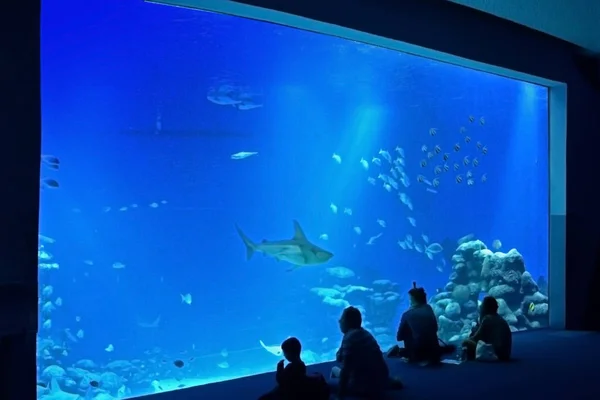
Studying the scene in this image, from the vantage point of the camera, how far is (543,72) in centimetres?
747

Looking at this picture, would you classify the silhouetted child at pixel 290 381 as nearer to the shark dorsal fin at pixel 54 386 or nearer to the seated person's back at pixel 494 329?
the seated person's back at pixel 494 329

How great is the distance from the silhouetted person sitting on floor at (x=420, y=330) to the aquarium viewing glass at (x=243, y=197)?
257cm

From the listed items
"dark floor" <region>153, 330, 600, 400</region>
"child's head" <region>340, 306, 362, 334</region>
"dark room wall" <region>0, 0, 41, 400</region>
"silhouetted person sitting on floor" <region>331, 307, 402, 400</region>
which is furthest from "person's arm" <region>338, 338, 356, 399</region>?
"dark room wall" <region>0, 0, 41, 400</region>

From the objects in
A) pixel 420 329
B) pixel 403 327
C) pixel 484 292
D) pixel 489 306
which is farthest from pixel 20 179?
pixel 484 292

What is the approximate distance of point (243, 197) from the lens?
18.4 metres

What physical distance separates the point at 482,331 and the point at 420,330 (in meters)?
0.84

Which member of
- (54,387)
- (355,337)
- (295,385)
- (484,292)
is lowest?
(54,387)

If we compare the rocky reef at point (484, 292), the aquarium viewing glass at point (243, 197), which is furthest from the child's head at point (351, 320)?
the rocky reef at point (484, 292)

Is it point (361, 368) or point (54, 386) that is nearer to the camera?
point (361, 368)

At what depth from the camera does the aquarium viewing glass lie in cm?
1170

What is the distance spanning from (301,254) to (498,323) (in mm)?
3230

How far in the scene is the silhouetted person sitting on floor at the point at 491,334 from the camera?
210 inches

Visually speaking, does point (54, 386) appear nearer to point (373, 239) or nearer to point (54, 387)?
point (54, 387)

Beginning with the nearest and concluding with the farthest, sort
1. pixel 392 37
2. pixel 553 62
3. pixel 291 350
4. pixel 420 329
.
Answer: pixel 291 350 → pixel 420 329 → pixel 392 37 → pixel 553 62
